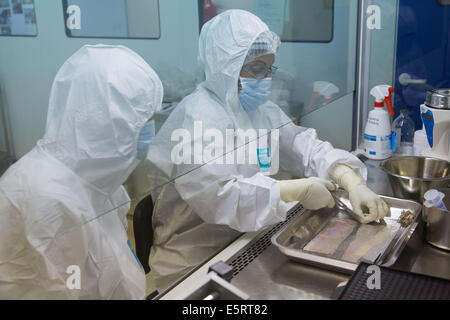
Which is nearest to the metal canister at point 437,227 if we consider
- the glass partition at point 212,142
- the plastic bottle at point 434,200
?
the plastic bottle at point 434,200

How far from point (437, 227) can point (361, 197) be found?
0.25 metres

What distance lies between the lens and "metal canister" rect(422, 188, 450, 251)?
120cm

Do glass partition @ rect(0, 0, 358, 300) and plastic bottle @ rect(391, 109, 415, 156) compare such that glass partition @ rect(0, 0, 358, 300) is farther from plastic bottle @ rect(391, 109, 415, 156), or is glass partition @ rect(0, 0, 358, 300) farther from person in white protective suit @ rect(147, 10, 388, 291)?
plastic bottle @ rect(391, 109, 415, 156)

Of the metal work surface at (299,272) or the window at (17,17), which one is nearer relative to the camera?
the window at (17,17)

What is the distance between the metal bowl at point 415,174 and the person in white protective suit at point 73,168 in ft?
2.71

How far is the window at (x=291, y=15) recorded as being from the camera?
143 cm

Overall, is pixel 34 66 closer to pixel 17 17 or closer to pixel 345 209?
pixel 17 17

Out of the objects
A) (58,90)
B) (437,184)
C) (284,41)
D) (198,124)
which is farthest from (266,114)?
(58,90)

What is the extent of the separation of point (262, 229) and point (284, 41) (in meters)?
0.75

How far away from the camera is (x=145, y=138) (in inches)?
48.0

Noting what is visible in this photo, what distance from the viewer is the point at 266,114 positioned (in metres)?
1.73

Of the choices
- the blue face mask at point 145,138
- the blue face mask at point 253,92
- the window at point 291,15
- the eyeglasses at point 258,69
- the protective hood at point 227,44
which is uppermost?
the window at point 291,15

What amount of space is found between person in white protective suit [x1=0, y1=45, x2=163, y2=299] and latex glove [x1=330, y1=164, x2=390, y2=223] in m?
0.68

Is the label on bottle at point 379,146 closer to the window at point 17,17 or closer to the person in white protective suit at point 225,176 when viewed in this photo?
the person in white protective suit at point 225,176
